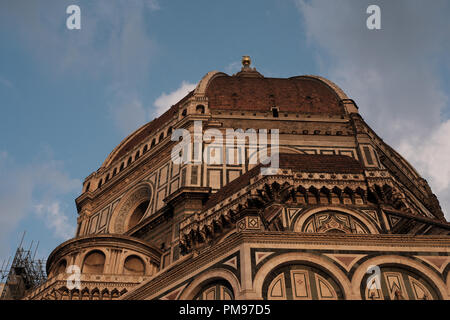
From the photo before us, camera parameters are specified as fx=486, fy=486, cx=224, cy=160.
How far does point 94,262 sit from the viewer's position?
2148cm

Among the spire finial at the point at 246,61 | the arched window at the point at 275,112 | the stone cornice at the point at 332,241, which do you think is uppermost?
the spire finial at the point at 246,61

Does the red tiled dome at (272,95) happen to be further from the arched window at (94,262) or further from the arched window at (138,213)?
the arched window at (94,262)

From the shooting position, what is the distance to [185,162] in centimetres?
2508

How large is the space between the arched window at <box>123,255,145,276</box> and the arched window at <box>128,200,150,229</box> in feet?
18.9

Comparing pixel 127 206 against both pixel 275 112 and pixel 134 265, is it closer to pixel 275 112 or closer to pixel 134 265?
pixel 134 265

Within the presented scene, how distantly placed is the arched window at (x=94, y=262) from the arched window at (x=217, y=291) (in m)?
11.3

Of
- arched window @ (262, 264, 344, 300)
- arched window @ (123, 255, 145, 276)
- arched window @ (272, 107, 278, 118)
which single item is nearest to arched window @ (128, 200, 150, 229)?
arched window @ (123, 255, 145, 276)

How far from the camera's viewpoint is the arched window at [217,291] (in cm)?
1062

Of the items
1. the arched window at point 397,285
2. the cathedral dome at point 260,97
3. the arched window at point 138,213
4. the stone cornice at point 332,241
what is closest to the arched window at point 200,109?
the cathedral dome at point 260,97

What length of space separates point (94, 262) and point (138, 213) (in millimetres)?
6909

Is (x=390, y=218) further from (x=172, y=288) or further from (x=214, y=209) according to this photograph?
(x=172, y=288)

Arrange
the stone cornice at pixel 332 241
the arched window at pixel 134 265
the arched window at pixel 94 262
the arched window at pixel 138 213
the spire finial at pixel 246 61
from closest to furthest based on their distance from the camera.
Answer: the stone cornice at pixel 332 241 < the arched window at pixel 94 262 < the arched window at pixel 134 265 < the arched window at pixel 138 213 < the spire finial at pixel 246 61
